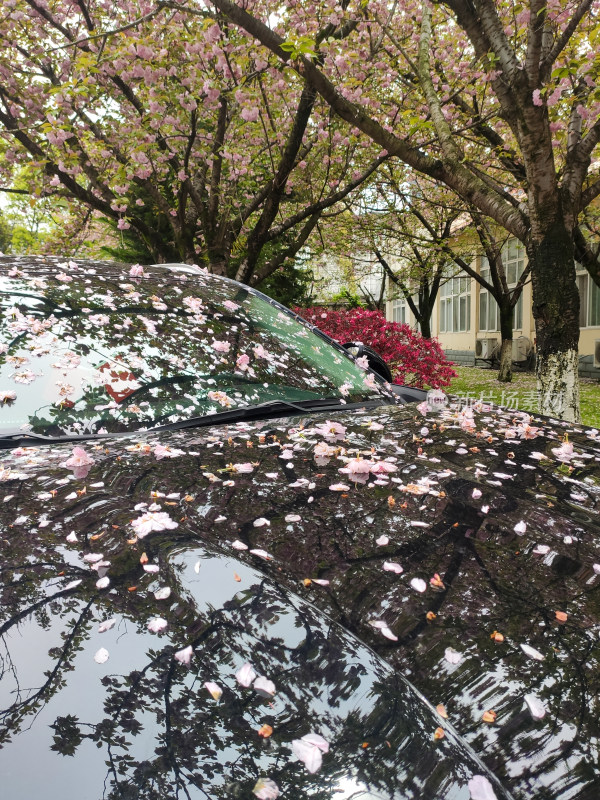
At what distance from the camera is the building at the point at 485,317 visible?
57.5 ft

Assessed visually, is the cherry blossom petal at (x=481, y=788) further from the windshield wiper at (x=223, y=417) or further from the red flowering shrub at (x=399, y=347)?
the red flowering shrub at (x=399, y=347)

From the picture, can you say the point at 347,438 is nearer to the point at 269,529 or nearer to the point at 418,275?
the point at 269,529

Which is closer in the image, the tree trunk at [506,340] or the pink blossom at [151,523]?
the pink blossom at [151,523]

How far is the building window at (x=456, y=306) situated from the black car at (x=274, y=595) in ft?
85.6

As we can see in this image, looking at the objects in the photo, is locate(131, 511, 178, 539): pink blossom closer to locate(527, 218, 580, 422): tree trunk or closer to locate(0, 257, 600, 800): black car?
locate(0, 257, 600, 800): black car

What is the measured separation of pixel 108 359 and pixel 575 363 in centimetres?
447

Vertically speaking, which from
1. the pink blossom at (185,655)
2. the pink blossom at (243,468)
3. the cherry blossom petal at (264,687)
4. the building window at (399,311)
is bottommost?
the cherry blossom petal at (264,687)

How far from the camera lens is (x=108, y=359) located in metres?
2.11

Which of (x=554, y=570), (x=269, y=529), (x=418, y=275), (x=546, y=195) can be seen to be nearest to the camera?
(x=554, y=570)

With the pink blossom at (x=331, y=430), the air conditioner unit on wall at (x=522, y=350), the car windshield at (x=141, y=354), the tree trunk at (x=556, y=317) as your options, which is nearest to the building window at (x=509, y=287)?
the air conditioner unit on wall at (x=522, y=350)

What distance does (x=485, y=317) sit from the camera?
26.1 m

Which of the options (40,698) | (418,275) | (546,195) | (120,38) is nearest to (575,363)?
(546,195)

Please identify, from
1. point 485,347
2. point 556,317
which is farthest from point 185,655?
point 485,347

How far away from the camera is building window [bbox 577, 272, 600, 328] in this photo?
57.3 feet
